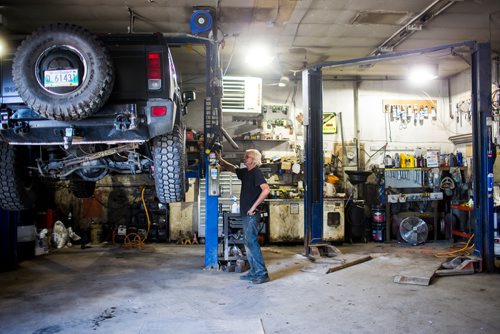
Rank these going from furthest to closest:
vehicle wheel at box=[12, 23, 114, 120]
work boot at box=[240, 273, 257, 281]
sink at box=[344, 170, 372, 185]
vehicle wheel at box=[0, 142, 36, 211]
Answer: sink at box=[344, 170, 372, 185]
work boot at box=[240, 273, 257, 281]
vehicle wheel at box=[0, 142, 36, 211]
vehicle wheel at box=[12, 23, 114, 120]

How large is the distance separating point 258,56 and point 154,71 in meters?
4.24

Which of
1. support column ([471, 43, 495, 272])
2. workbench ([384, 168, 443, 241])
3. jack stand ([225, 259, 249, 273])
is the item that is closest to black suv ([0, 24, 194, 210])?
jack stand ([225, 259, 249, 273])

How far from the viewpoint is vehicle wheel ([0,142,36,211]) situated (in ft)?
13.0

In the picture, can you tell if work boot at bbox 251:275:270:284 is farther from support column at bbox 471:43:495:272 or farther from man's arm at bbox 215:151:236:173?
support column at bbox 471:43:495:272

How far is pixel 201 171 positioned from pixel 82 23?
3032 mm

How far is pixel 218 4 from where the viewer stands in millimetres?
5309

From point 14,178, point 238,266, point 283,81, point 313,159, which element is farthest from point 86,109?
point 283,81

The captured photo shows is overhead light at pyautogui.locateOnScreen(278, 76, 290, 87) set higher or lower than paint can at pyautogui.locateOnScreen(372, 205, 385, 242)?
higher

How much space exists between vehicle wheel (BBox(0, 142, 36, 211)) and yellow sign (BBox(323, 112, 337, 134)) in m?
6.18

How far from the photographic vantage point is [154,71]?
3.46m

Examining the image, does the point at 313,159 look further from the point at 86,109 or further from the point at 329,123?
the point at 86,109

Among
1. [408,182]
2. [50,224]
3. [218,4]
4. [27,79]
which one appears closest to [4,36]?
[50,224]

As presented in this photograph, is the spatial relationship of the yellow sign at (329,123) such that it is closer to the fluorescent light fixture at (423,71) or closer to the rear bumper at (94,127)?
the fluorescent light fixture at (423,71)

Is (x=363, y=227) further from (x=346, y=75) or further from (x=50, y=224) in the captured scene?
(x=50, y=224)
